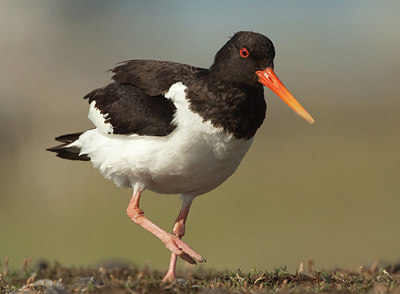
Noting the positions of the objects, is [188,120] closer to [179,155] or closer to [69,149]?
[179,155]

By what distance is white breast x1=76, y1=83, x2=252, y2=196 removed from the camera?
6328 millimetres

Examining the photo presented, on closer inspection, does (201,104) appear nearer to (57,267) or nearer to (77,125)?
(57,267)

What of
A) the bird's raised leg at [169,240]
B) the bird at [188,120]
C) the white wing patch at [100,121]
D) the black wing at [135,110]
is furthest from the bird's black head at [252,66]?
the bird's raised leg at [169,240]

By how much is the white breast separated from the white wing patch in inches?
2.8

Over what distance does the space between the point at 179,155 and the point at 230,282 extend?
Result: 1269 mm

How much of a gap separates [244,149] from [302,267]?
1335mm

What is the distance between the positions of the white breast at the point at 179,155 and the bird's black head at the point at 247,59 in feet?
1.54

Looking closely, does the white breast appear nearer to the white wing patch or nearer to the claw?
the white wing patch

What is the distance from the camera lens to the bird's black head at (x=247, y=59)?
21.1 ft

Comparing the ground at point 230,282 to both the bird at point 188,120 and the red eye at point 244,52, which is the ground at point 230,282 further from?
the red eye at point 244,52

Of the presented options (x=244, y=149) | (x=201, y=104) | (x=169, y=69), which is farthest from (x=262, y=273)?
(x=169, y=69)

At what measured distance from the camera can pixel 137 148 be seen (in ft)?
21.5

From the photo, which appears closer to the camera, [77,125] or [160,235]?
[160,235]

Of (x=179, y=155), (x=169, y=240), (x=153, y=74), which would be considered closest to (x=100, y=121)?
(x=153, y=74)
